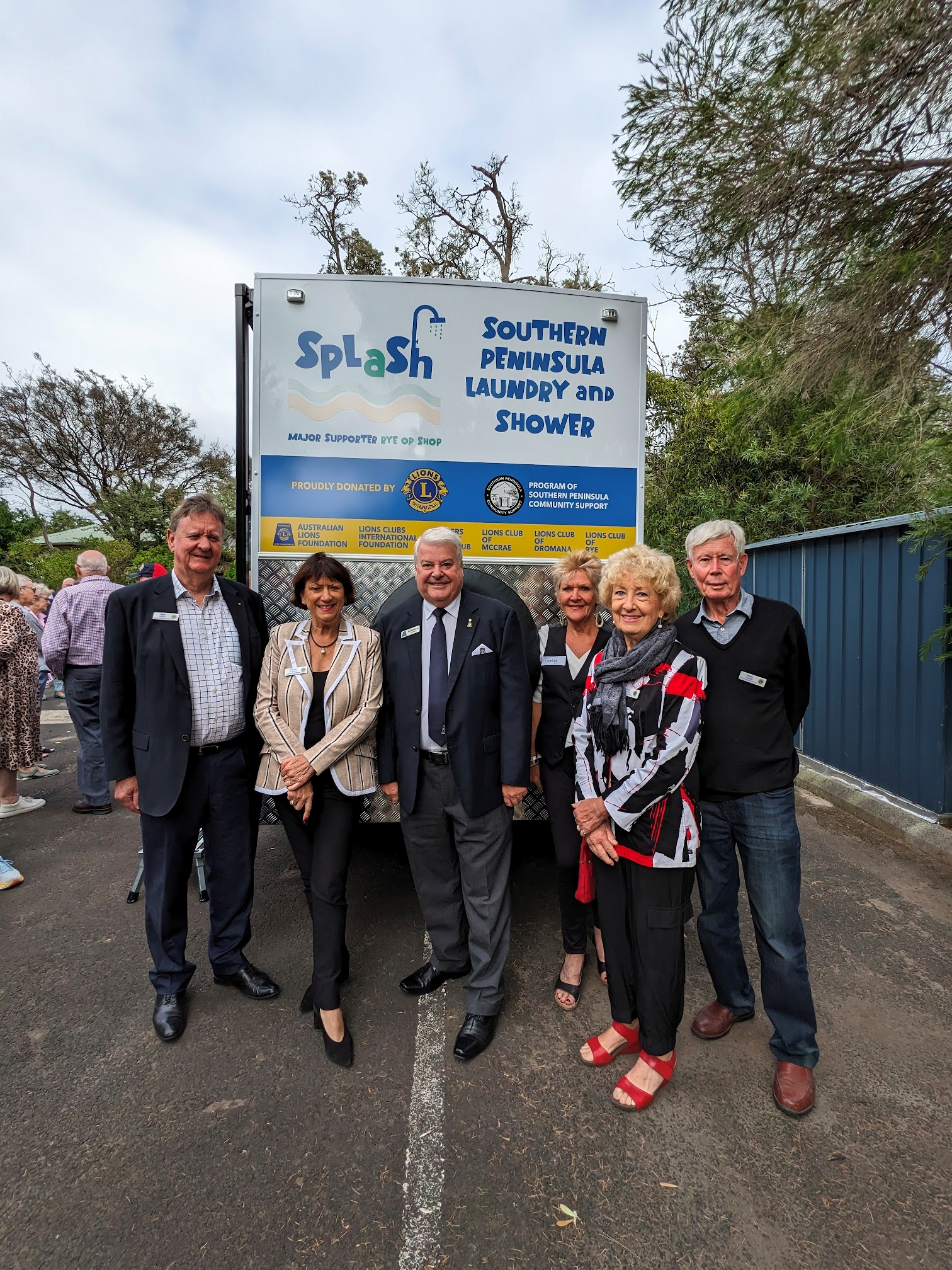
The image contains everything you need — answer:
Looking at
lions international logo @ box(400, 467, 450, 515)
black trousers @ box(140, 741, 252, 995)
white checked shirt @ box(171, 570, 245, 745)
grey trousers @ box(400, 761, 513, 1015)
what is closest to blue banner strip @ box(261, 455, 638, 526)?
lions international logo @ box(400, 467, 450, 515)

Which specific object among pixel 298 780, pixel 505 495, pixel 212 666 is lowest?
pixel 298 780

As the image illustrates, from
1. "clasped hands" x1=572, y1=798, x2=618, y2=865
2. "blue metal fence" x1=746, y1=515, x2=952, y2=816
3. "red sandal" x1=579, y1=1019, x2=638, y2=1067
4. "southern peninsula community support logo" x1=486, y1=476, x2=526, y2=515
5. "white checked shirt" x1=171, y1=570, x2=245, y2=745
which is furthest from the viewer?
"blue metal fence" x1=746, y1=515, x2=952, y2=816

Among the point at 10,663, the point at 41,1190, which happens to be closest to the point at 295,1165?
the point at 41,1190

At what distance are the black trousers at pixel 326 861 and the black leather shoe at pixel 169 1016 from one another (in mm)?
572

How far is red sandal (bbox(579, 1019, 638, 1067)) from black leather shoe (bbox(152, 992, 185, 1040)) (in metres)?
1.59

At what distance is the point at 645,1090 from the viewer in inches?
88.9

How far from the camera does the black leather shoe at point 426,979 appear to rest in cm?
291

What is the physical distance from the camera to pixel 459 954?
2863 millimetres

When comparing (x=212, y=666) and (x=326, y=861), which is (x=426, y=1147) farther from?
(x=212, y=666)

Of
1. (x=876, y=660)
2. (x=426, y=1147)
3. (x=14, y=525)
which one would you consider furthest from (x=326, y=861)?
(x=14, y=525)

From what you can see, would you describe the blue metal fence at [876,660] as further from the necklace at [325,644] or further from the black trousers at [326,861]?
the black trousers at [326,861]

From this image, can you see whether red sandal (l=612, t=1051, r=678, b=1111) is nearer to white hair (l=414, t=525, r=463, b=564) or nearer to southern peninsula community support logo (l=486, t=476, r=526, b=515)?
white hair (l=414, t=525, r=463, b=564)

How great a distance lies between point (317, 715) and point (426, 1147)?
1477 millimetres

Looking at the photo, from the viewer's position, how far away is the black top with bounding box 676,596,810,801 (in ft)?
7.46
